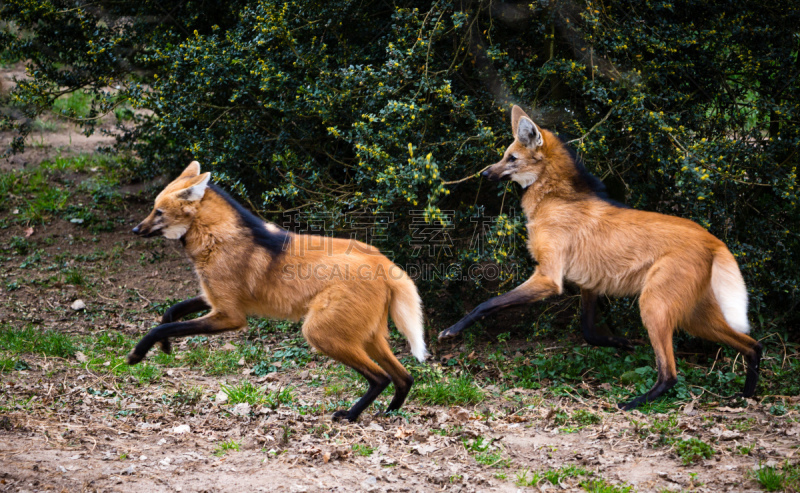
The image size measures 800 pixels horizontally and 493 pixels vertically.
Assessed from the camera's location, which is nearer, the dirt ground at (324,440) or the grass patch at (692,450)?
the dirt ground at (324,440)

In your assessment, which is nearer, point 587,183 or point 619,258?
point 619,258

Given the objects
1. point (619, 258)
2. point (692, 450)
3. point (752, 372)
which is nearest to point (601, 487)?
point (692, 450)

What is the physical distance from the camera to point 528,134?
3900mm

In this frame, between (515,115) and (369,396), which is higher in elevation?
(515,115)

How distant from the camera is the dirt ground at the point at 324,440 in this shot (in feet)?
8.65

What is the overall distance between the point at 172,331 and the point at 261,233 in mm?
730

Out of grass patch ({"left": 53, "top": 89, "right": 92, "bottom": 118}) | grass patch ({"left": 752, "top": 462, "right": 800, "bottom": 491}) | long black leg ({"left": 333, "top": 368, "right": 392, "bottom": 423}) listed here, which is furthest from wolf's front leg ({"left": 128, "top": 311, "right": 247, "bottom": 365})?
grass patch ({"left": 53, "top": 89, "right": 92, "bottom": 118})

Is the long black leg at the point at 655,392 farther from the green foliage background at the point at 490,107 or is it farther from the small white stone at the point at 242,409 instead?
the small white stone at the point at 242,409

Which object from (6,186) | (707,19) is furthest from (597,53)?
(6,186)

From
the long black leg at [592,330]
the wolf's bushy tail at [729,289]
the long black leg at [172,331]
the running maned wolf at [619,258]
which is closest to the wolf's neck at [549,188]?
the running maned wolf at [619,258]

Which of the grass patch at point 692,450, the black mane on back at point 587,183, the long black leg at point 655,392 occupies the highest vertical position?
the black mane on back at point 587,183

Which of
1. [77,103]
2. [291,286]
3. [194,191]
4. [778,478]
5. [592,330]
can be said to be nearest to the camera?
[778,478]

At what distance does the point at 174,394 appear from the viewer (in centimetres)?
371

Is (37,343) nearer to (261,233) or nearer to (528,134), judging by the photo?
(261,233)
